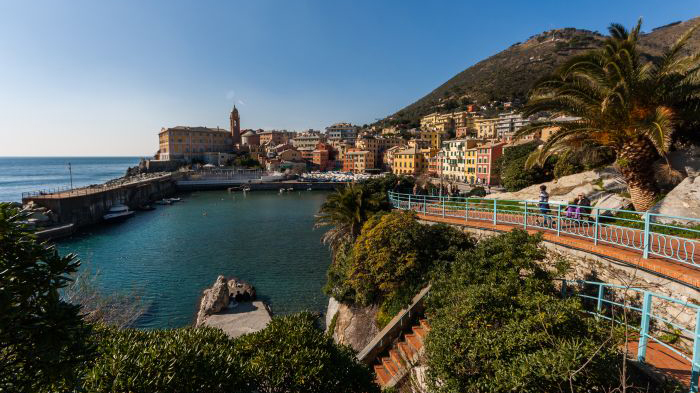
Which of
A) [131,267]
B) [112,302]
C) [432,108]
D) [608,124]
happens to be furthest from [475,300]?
[432,108]

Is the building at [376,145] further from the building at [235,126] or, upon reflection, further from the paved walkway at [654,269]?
the paved walkway at [654,269]

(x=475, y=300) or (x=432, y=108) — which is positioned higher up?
(x=432, y=108)

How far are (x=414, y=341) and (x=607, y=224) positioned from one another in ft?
17.9

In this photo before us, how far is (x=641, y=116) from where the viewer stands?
9375 millimetres

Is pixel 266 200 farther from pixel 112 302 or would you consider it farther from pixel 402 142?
pixel 402 142

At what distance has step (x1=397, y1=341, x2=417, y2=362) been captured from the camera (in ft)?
27.1

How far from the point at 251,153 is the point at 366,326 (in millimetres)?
118416

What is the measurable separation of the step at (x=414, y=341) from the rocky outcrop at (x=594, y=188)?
23.6ft

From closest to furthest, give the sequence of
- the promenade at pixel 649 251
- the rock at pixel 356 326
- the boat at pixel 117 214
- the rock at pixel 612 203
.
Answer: the promenade at pixel 649 251 → the rock at pixel 612 203 → the rock at pixel 356 326 → the boat at pixel 117 214

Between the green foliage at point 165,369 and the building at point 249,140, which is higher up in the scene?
the building at point 249,140

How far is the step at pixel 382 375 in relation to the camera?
8.27 metres

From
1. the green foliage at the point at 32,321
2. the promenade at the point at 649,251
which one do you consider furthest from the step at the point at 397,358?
the green foliage at the point at 32,321

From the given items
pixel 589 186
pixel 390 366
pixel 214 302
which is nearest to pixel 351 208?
pixel 214 302

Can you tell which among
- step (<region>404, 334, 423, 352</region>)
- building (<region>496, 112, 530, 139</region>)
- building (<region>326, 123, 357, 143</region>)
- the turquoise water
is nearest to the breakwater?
the turquoise water
